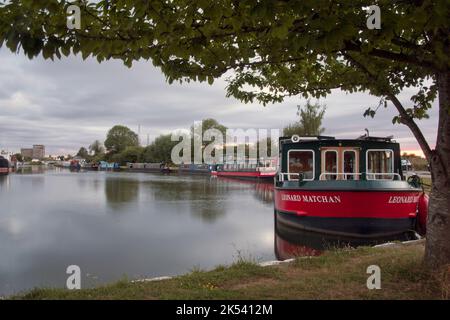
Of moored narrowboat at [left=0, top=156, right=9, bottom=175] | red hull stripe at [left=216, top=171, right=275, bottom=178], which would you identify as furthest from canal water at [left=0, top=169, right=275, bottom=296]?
moored narrowboat at [left=0, top=156, right=9, bottom=175]

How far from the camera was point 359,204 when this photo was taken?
1373cm

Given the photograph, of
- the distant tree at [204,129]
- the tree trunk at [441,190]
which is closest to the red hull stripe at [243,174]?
the distant tree at [204,129]

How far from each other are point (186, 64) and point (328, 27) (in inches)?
104

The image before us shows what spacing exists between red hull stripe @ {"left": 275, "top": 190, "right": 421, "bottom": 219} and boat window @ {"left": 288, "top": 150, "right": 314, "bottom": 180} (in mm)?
2114

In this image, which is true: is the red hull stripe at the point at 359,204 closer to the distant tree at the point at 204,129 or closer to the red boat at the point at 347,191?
the red boat at the point at 347,191

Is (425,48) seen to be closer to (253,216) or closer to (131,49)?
(131,49)

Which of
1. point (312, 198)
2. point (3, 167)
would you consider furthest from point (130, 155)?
point (312, 198)

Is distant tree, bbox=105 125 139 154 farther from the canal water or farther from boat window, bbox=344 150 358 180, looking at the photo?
boat window, bbox=344 150 358 180

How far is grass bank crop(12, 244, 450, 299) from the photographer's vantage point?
5.73 meters

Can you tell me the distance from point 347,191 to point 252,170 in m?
45.0

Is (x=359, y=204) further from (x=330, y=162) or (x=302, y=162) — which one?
(x=302, y=162)

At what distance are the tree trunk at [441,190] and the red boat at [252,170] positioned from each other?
1729 inches

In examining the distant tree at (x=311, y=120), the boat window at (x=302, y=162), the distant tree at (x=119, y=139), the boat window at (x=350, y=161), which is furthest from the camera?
the distant tree at (x=119, y=139)

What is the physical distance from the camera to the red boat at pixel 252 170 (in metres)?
53.7
